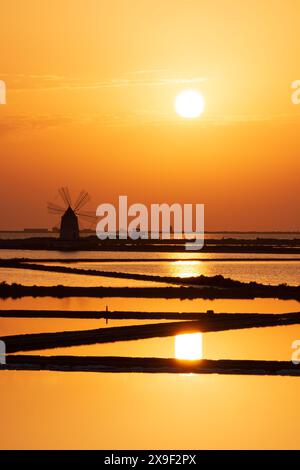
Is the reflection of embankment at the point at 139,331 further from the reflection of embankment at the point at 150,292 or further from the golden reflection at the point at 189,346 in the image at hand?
the reflection of embankment at the point at 150,292

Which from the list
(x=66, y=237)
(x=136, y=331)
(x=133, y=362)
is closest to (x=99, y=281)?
(x=136, y=331)

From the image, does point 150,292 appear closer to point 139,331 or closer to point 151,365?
point 139,331

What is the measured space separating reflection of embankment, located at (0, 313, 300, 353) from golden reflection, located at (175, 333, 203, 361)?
48cm

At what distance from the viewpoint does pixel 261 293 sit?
108ft

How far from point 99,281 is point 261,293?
8040 millimetres

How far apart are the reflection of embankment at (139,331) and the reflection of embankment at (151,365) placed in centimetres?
151

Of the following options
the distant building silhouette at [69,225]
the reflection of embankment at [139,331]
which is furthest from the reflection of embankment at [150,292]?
the distant building silhouette at [69,225]

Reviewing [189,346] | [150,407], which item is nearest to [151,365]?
[189,346]

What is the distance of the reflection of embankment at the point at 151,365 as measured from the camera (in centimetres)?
1589

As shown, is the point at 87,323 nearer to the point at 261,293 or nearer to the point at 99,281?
the point at 261,293

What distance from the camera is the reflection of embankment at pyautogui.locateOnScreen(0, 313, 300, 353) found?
18.5 m

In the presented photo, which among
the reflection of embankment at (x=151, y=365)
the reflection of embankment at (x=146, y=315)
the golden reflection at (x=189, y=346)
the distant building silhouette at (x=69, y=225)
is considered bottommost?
the reflection of embankment at (x=151, y=365)

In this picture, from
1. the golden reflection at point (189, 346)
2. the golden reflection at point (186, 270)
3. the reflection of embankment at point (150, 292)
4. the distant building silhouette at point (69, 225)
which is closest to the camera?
the golden reflection at point (189, 346)

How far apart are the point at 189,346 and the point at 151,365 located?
264 cm
